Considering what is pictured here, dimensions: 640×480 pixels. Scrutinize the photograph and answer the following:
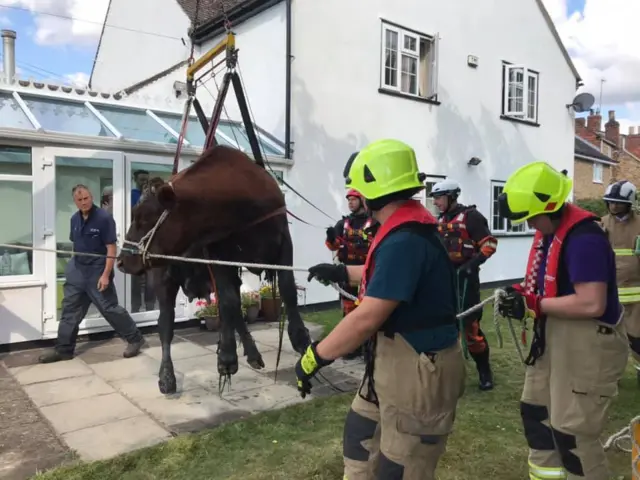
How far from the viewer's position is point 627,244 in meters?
5.16

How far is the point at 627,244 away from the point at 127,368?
5184mm

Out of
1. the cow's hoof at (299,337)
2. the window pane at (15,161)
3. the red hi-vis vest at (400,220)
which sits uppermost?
the window pane at (15,161)

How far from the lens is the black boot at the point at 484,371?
528 centimetres

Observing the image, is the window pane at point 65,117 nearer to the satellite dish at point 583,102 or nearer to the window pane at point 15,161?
the window pane at point 15,161

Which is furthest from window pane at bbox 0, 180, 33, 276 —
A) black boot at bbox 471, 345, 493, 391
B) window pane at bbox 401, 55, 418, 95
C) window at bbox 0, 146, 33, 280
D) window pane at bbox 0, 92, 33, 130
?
window pane at bbox 401, 55, 418, 95

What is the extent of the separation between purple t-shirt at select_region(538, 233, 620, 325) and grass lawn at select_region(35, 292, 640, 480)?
5.09ft

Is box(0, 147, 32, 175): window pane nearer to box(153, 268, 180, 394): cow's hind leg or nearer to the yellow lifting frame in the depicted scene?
box(153, 268, 180, 394): cow's hind leg

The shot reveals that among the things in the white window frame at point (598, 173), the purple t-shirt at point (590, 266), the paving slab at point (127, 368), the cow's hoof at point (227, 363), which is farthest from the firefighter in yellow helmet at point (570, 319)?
the white window frame at point (598, 173)

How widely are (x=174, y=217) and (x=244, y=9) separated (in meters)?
7.25

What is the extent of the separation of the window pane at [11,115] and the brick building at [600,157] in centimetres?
2180

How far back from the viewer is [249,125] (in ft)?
14.4

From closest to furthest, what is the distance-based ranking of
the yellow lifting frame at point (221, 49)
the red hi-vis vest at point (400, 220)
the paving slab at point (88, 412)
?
the red hi-vis vest at point (400, 220), the yellow lifting frame at point (221, 49), the paving slab at point (88, 412)

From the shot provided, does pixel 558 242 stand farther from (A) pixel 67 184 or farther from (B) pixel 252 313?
(A) pixel 67 184

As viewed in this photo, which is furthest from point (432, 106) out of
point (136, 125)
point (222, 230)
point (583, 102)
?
point (222, 230)
